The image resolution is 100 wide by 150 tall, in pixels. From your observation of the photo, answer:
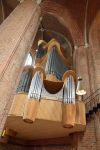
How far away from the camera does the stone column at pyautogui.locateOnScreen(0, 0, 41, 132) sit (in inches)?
168

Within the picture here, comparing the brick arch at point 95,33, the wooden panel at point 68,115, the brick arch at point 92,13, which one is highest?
the brick arch at point 92,13

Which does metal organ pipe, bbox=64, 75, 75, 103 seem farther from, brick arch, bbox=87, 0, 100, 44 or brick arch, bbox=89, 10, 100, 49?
brick arch, bbox=87, 0, 100, 44

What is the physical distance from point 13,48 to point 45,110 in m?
2.63

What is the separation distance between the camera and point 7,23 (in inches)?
254

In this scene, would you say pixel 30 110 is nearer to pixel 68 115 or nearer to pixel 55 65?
pixel 68 115

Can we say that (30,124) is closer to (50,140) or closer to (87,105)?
(50,140)

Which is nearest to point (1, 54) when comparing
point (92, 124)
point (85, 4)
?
point (92, 124)

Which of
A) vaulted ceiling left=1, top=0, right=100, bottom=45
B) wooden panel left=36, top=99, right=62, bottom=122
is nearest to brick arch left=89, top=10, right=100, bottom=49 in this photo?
vaulted ceiling left=1, top=0, right=100, bottom=45

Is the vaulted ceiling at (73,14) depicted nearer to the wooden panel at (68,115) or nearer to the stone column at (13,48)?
the stone column at (13,48)

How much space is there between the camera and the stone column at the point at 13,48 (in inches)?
168

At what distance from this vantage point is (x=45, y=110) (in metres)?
6.85

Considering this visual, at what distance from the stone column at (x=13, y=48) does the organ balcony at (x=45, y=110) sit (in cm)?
179

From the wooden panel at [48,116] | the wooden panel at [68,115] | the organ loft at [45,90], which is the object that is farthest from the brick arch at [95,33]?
the wooden panel at [68,115]

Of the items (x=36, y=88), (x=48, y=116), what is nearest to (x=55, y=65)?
(x=36, y=88)
